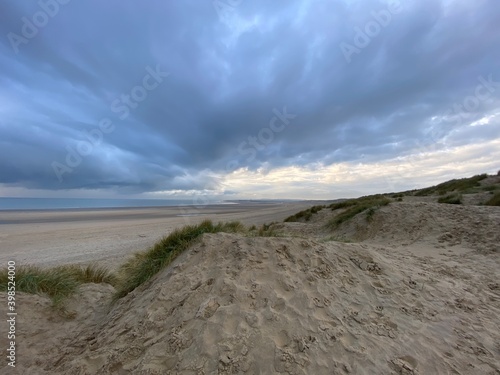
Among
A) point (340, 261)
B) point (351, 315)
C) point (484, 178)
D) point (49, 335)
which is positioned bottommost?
point (49, 335)

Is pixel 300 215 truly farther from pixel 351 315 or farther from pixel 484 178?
pixel 351 315

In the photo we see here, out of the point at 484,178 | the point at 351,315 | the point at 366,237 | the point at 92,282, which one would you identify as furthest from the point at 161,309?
the point at 484,178

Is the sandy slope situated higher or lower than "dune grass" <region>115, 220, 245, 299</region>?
lower

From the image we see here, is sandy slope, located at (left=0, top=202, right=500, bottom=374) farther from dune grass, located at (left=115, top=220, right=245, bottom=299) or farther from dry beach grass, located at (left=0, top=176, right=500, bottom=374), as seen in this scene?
dune grass, located at (left=115, top=220, right=245, bottom=299)

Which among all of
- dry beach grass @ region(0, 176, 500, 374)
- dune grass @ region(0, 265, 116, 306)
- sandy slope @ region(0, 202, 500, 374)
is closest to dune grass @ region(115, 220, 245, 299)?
dry beach grass @ region(0, 176, 500, 374)

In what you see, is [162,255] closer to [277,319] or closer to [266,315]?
[266,315]

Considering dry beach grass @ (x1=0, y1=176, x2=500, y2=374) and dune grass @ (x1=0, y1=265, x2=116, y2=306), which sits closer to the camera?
dry beach grass @ (x1=0, y1=176, x2=500, y2=374)

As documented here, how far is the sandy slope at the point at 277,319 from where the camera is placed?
3043mm

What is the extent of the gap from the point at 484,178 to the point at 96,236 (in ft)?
101

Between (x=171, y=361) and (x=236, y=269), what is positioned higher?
(x=236, y=269)

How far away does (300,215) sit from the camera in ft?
71.0

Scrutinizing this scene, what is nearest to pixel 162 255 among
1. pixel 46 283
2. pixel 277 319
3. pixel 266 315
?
pixel 46 283

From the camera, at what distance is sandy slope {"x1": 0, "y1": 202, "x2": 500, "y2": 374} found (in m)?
3.04

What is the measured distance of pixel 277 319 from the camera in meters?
3.47
